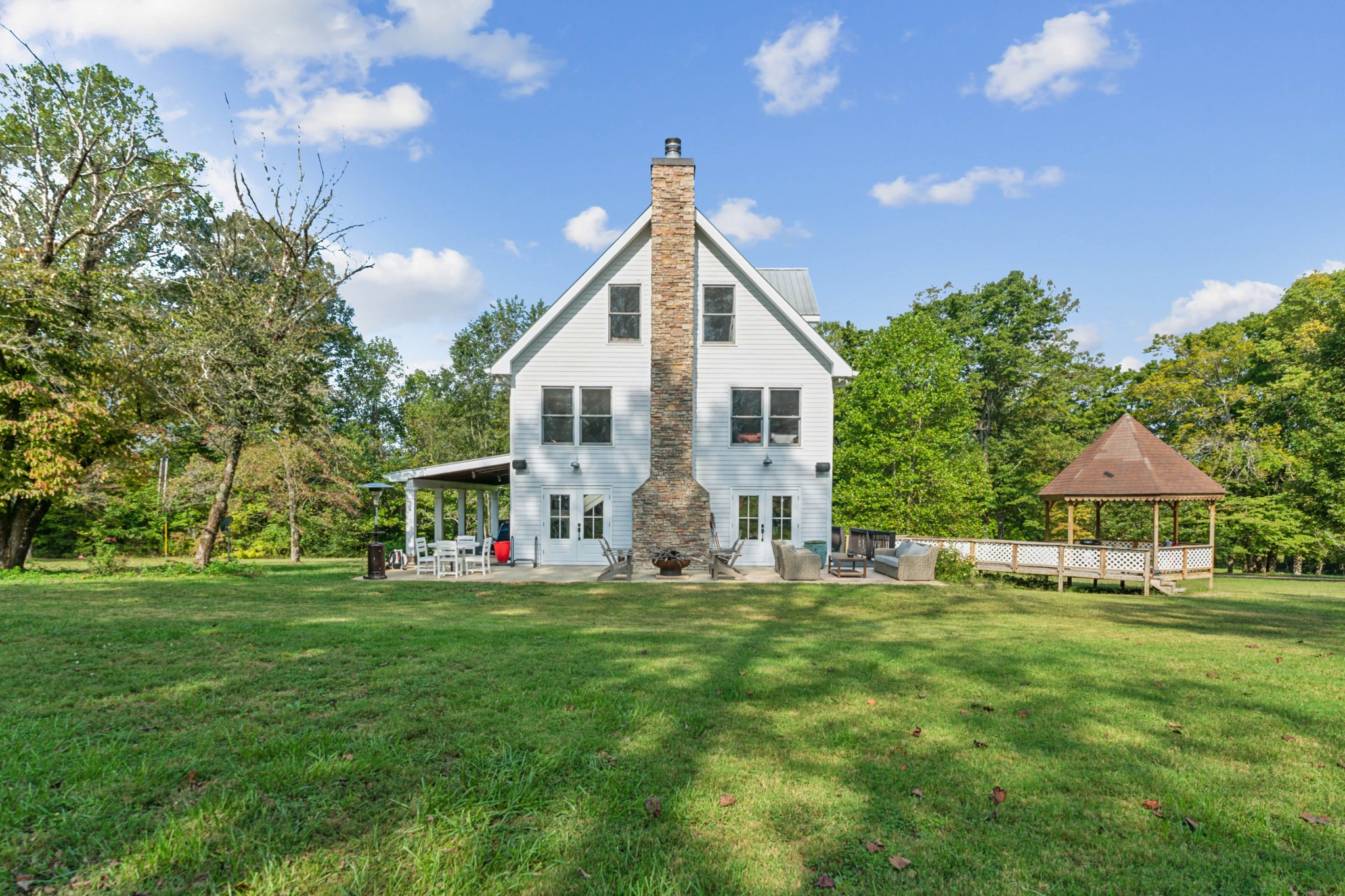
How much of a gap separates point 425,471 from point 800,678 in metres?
13.6

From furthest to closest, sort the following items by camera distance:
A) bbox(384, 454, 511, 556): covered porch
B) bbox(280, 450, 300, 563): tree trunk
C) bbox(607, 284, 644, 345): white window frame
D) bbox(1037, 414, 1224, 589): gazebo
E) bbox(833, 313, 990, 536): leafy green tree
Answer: bbox(833, 313, 990, 536): leafy green tree → bbox(280, 450, 300, 563): tree trunk → bbox(607, 284, 644, 345): white window frame → bbox(384, 454, 511, 556): covered porch → bbox(1037, 414, 1224, 589): gazebo

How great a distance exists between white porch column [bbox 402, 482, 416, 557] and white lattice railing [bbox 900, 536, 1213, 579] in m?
14.1

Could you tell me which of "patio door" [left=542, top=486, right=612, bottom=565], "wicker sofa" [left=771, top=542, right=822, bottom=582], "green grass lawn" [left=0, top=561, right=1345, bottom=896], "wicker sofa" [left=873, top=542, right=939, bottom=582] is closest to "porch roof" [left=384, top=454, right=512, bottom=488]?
"patio door" [left=542, top=486, right=612, bottom=565]

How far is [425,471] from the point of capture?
55.5ft

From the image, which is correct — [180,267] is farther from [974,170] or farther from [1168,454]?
[1168,454]

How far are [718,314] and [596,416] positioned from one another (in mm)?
4705

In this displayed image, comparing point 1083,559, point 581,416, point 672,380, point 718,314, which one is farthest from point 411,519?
point 1083,559

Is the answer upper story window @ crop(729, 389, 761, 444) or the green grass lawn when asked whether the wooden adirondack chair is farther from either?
the green grass lawn

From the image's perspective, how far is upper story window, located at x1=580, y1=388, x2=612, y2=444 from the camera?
18266mm

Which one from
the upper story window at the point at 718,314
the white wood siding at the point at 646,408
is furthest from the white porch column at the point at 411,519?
the upper story window at the point at 718,314

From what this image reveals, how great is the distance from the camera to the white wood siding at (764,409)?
1822 centimetres

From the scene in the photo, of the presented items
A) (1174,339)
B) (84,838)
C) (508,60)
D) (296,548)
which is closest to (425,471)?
(508,60)

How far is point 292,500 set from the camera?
2408cm

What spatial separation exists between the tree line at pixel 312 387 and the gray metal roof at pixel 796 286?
7479mm
